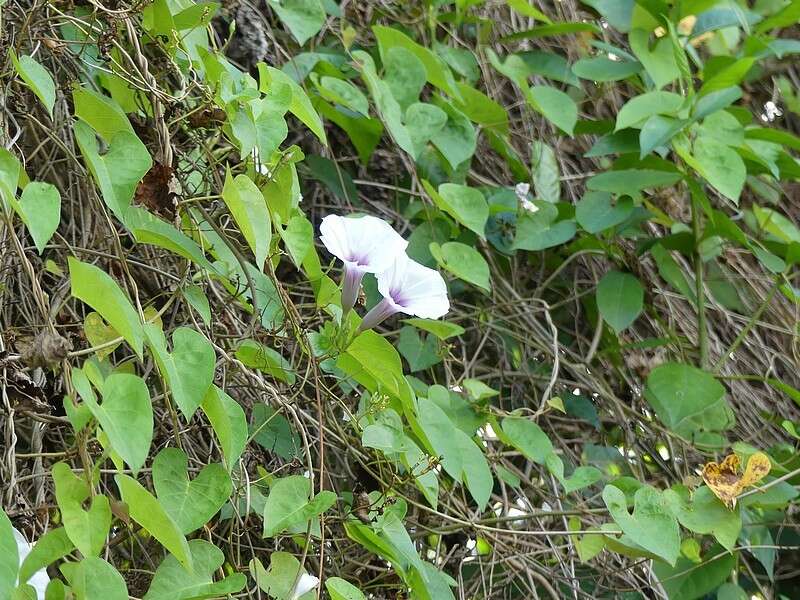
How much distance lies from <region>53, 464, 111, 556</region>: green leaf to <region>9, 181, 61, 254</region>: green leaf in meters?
0.17

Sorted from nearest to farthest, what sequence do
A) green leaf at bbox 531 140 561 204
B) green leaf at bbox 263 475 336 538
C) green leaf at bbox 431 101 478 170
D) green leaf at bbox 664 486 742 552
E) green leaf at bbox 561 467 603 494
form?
green leaf at bbox 263 475 336 538
green leaf at bbox 664 486 742 552
green leaf at bbox 561 467 603 494
green leaf at bbox 431 101 478 170
green leaf at bbox 531 140 561 204

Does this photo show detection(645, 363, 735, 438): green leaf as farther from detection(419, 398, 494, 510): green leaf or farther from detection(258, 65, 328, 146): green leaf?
detection(258, 65, 328, 146): green leaf

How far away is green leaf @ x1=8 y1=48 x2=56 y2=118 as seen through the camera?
84cm

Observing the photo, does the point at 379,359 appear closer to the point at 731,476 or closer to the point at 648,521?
the point at 648,521

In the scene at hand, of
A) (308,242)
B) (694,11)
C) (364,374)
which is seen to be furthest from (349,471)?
(694,11)

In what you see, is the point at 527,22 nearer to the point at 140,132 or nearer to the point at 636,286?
the point at 636,286

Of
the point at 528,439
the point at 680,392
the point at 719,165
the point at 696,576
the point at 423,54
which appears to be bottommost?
the point at 696,576

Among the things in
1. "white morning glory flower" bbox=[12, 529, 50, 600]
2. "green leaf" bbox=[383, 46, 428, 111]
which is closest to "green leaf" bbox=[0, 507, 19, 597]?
"white morning glory flower" bbox=[12, 529, 50, 600]

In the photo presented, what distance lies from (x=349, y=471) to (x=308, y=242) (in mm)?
372

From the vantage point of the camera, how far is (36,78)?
86cm

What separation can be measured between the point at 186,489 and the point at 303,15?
2.42 feet

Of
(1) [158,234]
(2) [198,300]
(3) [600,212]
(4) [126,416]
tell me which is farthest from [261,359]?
(3) [600,212]

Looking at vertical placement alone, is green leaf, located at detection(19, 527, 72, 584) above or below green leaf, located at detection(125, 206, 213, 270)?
below

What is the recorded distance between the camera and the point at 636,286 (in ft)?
5.18
